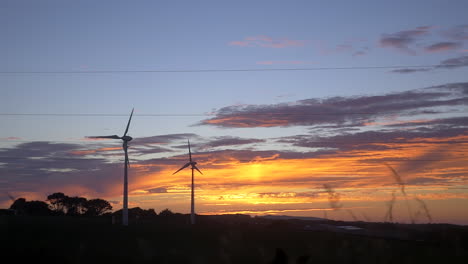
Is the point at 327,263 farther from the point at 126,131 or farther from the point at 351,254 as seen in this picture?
the point at 126,131

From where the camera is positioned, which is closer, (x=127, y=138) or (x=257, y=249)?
(x=257, y=249)

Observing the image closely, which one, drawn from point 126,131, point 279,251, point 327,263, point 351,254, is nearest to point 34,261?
point 327,263

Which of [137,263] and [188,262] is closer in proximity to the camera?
[188,262]

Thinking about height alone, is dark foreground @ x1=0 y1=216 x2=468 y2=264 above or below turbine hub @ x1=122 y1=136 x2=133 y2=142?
below

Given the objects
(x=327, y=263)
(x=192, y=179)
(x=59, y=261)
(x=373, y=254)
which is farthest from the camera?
(x=192, y=179)

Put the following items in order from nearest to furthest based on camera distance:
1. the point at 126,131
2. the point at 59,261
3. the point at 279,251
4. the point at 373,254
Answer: the point at 279,251, the point at 373,254, the point at 59,261, the point at 126,131

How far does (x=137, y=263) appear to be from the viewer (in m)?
43.9

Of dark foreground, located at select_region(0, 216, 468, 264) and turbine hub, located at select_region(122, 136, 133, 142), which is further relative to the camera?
turbine hub, located at select_region(122, 136, 133, 142)

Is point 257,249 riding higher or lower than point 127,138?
lower

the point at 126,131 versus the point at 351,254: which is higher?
the point at 126,131

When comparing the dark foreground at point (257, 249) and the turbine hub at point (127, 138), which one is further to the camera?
the turbine hub at point (127, 138)

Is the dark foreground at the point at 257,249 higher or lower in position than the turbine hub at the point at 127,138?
lower

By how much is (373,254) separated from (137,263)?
2853 centimetres

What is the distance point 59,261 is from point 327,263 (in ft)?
78.0
